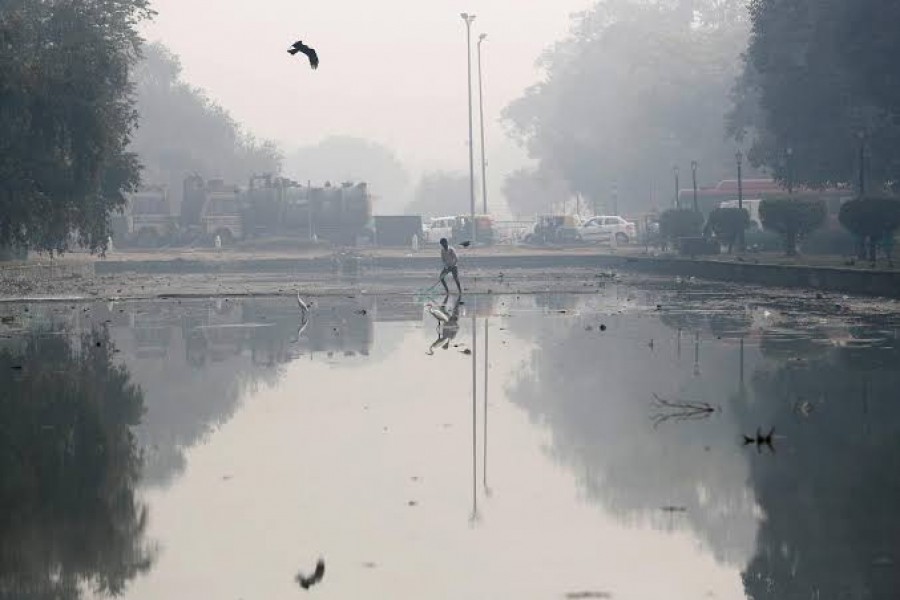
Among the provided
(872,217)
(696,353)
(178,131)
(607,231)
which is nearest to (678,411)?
(696,353)

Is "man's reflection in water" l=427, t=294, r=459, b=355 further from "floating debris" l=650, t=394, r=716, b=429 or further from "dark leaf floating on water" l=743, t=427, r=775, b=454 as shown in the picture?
"dark leaf floating on water" l=743, t=427, r=775, b=454

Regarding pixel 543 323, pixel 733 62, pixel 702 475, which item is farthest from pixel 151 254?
pixel 702 475

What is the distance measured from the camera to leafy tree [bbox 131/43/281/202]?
136625 millimetres

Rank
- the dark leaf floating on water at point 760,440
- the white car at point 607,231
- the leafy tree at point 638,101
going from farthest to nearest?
the leafy tree at point 638,101, the white car at point 607,231, the dark leaf floating on water at point 760,440

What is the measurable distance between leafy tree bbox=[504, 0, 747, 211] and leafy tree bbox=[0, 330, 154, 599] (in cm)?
8841

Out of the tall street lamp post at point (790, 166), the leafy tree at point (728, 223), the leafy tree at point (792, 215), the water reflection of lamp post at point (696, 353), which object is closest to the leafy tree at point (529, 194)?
the tall street lamp post at point (790, 166)

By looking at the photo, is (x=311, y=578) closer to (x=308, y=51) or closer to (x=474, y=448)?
(x=474, y=448)

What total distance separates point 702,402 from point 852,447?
308 centimetres

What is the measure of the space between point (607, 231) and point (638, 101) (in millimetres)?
20972

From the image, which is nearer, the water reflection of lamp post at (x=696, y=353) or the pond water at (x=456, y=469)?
the pond water at (x=456, y=469)

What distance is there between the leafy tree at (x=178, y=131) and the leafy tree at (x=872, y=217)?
318 feet

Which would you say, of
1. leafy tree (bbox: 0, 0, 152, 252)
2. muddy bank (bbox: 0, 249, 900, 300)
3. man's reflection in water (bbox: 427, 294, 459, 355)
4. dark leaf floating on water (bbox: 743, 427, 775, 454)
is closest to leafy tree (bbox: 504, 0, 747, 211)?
muddy bank (bbox: 0, 249, 900, 300)

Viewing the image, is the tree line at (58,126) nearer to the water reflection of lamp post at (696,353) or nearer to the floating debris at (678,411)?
the water reflection of lamp post at (696,353)

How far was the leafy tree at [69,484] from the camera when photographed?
788 centimetres
